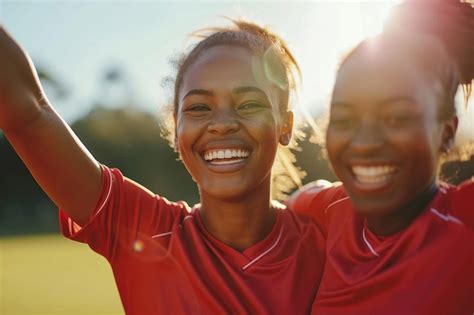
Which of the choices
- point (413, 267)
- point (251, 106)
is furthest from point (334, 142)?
point (251, 106)

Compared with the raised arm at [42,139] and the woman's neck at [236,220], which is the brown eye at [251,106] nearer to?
the woman's neck at [236,220]

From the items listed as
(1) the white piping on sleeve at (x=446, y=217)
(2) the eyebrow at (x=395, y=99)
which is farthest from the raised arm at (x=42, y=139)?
(1) the white piping on sleeve at (x=446, y=217)

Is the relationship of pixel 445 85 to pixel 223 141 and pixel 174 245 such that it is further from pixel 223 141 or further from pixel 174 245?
pixel 174 245

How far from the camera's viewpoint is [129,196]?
264 centimetres

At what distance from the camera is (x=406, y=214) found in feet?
7.42

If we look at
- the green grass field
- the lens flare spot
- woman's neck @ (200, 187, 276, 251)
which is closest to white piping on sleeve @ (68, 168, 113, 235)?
the lens flare spot

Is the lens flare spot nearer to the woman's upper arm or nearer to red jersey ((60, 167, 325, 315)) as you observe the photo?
red jersey ((60, 167, 325, 315))

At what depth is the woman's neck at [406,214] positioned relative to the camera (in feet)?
7.38

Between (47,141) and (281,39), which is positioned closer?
(47,141)

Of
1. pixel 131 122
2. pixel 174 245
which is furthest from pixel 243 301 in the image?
pixel 131 122

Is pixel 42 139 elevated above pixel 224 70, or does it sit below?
below

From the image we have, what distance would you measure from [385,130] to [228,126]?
0.76 m

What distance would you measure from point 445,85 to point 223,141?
922 millimetres

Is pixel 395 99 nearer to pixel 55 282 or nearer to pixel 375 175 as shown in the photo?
pixel 375 175
